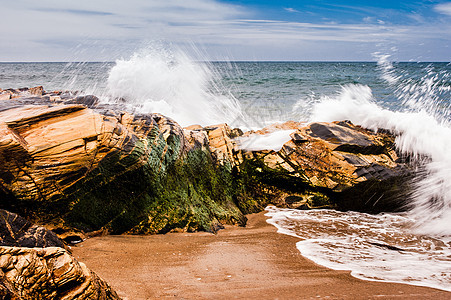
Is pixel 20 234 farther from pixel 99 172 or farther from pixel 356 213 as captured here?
pixel 356 213

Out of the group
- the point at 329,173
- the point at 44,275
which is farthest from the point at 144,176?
the point at 329,173

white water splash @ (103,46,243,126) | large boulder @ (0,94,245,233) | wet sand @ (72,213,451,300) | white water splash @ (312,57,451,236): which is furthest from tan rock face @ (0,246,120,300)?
white water splash @ (103,46,243,126)

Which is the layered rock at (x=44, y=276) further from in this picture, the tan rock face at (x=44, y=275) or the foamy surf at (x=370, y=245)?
the foamy surf at (x=370, y=245)

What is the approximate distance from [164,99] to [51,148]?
17.3ft

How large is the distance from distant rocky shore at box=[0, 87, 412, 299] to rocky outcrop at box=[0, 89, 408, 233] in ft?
0.04

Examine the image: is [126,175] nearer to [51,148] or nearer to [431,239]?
[51,148]

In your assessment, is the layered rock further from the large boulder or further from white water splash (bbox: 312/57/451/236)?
white water splash (bbox: 312/57/451/236)

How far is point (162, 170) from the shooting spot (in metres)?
4.20

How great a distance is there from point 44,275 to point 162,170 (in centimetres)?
246

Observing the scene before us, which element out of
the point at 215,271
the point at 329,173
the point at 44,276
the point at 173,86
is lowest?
the point at 215,271

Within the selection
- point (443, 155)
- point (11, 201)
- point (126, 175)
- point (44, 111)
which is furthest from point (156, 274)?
point (443, 155)

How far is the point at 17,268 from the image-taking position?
1732mm

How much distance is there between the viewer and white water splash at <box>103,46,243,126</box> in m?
8.60

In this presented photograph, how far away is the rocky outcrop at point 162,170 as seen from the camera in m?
3.44
